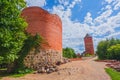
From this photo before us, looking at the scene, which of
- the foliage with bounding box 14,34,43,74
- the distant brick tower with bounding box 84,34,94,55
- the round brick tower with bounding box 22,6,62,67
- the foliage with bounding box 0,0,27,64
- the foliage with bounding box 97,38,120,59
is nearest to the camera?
the foliage with bounding box 0,0,27,64

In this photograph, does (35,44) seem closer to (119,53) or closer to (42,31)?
(42,31)

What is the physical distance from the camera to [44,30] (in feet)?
79.8

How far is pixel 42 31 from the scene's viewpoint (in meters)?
24.1

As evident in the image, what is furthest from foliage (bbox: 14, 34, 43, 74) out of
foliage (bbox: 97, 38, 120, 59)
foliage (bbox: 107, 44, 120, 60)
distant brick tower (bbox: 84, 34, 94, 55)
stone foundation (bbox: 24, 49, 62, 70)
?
distant brick tower (bbox: 84, 34, 94, 55)

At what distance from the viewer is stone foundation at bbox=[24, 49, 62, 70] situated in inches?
887

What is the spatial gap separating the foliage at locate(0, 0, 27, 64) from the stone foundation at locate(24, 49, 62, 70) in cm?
631

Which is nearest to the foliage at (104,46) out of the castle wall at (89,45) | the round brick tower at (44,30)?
the round brick tower at (44,30)

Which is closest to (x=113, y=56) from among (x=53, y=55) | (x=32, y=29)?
(x=53, y=55)

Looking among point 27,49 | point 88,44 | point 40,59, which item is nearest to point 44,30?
point 27,49

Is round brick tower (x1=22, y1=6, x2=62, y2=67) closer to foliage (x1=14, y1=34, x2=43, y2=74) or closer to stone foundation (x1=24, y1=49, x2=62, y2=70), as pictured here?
stone foundation (x1=24, y1=49, x2=62, y2=70)

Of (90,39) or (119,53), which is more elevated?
(90,39)

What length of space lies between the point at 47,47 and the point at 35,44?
1.93 metres

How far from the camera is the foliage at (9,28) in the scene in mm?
14383

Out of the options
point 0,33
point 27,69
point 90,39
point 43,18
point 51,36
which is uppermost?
point 90,39
